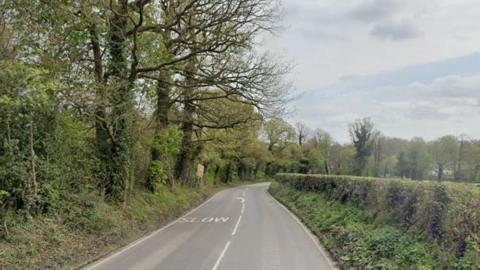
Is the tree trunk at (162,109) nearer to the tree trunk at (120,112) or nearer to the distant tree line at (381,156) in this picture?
the tree trunk at (120,112)

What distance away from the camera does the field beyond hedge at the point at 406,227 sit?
31.0 ft

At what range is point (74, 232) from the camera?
14.0 m

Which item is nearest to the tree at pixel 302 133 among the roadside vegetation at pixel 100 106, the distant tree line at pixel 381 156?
the distant tree line at pixel 381 156

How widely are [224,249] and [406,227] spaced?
17.8ft

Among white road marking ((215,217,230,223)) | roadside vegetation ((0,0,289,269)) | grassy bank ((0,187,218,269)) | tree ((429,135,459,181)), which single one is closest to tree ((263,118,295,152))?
tree ((429,135,459,181))

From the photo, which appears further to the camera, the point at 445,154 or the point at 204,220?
Result: the point at 445,154

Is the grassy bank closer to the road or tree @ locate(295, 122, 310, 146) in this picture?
the road

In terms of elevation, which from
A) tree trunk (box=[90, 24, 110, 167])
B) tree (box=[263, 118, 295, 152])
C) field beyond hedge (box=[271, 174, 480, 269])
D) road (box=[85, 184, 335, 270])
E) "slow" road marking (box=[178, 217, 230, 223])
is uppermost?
tree (box=[263, 118, 295, 152])

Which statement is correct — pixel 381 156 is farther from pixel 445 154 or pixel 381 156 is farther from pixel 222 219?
pixel 222 219

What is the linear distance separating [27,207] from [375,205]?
36.7ft

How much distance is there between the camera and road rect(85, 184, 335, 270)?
1184cm

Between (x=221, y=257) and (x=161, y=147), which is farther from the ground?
(x=161, y=147)

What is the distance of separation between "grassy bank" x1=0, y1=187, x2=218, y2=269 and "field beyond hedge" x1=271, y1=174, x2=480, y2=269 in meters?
7.16

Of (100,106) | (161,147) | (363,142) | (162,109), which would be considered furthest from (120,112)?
(363,142)
